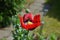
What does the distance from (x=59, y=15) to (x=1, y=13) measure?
6.98ft

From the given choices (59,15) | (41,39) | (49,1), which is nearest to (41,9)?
(59,15)

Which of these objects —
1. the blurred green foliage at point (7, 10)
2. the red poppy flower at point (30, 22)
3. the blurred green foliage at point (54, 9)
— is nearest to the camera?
the red poppy flower at point (30, 22)

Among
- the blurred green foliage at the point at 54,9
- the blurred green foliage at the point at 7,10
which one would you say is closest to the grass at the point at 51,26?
the blurred green foliage at the point at 54,9

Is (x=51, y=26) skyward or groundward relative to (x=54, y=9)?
groundward

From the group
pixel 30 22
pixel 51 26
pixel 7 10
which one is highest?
pixel 30 22

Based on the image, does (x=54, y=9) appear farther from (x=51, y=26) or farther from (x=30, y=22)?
(x=30, y=22)

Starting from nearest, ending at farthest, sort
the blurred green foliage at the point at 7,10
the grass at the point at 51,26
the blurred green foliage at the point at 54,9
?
the blurred green foliage at the point at 7,10, the grass at the point at 51,26, the blurred green foliage at the point at 54,9

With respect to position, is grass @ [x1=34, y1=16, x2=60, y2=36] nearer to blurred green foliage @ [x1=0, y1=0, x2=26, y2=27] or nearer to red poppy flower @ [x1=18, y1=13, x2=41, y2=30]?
blurred green foliage @ [x1=0, y1=0, x2=26, y2=27]

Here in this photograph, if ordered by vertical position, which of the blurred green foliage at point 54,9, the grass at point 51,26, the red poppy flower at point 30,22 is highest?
the red poppy flower at point 30,22

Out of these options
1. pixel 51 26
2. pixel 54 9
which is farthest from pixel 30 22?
pixel 54 9

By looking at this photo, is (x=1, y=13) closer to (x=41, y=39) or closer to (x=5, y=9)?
(x=5, y=9)

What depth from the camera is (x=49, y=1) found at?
7137 mm

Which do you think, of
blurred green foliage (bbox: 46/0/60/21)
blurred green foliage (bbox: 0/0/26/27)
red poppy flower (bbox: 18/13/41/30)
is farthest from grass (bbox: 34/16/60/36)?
red poppy flower (bbox: 18/13/41/30)

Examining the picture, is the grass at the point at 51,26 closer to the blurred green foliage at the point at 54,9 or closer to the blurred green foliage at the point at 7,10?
the blurred green foliage at the point at 54,9
